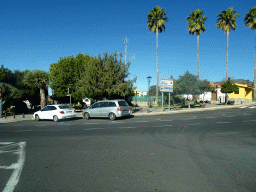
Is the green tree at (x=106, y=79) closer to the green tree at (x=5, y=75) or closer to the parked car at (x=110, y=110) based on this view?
the parked car at (x=110, y=110)

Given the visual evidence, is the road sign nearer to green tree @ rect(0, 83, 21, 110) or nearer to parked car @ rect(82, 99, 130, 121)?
parked car @ rect(82, 99, 130, 121)

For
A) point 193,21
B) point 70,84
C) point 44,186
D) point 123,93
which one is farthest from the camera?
point 193,21

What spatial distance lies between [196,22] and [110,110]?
30.6 meters

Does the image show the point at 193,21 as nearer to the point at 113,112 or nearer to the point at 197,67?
the point at 197,67

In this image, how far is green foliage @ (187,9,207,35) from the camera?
3884cm

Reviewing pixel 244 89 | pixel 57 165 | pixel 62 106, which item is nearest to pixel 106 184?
pixel 57 165

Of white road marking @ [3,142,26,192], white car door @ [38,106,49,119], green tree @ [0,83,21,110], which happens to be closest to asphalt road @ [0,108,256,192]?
white road marking @ [3,142,26,192]

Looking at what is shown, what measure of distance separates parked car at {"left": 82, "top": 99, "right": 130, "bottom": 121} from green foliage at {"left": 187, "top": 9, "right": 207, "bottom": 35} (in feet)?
92.7

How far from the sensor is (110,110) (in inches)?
696

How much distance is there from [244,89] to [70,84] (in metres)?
41.5

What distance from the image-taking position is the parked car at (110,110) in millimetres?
17462

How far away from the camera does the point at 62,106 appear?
18.1 meters

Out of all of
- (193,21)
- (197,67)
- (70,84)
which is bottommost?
(70,84)

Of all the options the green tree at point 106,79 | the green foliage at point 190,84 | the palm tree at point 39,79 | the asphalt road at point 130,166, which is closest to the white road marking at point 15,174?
the asphalt road at point 130,166
